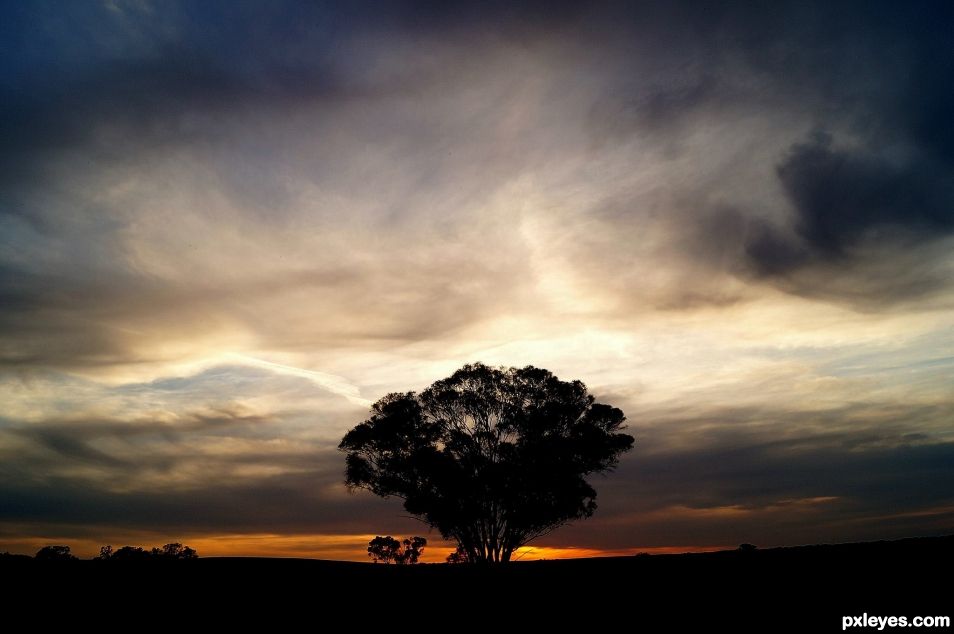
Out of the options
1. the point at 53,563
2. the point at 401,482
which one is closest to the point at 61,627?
the point at 53,563

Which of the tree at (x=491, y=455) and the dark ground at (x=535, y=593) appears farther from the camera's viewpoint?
the tree at (x=491, y=455)

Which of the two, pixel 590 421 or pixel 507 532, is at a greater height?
pixel 590 421

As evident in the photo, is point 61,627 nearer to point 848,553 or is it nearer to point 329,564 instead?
point 329,564

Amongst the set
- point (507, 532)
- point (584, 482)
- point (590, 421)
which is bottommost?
point (507, 532)

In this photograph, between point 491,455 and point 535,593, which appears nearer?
point 535,593

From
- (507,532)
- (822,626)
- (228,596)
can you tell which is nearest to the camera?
(822,626)

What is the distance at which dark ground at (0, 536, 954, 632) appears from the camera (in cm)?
1035

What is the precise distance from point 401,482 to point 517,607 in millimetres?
31823

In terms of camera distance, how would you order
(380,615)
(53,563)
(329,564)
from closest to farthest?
(380,615) < (53,563) < (329,564)

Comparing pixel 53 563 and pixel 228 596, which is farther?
pixel 53 563

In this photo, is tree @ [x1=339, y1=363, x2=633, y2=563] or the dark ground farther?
A: tree @ [x1=339, y1=363, x2=633, y2=563]

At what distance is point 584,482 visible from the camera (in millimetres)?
42344

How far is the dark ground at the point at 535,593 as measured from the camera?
408 inches

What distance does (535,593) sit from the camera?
12.7 meters
